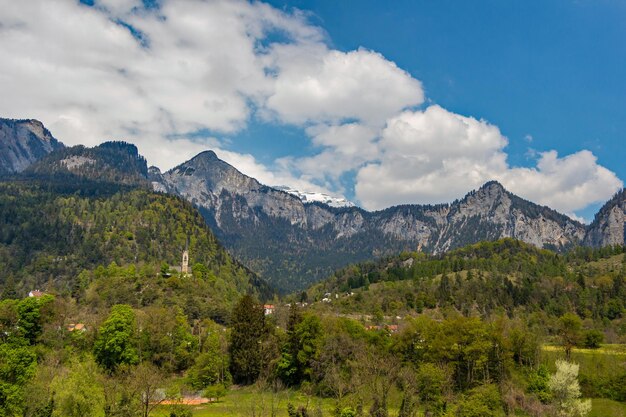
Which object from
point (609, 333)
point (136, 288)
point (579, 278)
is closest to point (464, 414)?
point (609, 333)

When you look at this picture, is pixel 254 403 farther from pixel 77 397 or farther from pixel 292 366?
pixel 292 366

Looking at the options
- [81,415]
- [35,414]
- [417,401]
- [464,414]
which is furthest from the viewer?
[417,401]

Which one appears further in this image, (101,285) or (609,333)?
(101,285)

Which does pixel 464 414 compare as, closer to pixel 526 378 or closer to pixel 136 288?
pixel 526 378

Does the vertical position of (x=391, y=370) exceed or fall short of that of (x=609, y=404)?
it exceeds it

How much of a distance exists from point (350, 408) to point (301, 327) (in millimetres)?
39673

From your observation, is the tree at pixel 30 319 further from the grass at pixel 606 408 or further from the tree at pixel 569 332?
the tree at pixel 569 332

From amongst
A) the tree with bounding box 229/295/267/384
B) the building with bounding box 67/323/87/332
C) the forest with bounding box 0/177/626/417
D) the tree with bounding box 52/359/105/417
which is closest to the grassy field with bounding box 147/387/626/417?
the forest with bounding box 0/177/626/417

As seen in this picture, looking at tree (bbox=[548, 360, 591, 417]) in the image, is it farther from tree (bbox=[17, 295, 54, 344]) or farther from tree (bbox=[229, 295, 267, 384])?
tree (bbox=[17, 295, 54, 344])

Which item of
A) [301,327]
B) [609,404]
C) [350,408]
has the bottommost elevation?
[609,404]

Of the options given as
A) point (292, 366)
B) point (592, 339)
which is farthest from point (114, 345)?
point (592, 339)

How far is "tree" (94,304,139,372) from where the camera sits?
9531 cm

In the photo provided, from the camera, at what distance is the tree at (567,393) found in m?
71.2

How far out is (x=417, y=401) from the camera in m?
68.7
